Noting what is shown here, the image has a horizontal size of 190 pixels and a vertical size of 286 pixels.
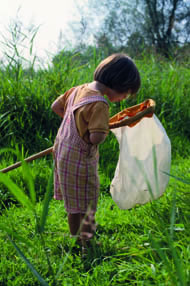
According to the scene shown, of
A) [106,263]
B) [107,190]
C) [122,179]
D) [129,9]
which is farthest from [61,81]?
[129,9]

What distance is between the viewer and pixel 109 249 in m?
1.83

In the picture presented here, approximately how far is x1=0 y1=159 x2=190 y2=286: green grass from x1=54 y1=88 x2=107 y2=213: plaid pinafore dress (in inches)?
9.4

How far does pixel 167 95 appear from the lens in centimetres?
462

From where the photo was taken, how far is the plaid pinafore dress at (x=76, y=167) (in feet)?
5.82

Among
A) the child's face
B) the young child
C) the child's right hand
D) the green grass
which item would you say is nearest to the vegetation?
the green grass

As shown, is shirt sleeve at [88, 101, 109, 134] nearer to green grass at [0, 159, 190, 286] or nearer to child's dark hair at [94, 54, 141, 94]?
child's dark hair at [94, 54, 141, 94]

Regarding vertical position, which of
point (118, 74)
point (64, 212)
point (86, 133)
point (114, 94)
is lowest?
point (64, 212)

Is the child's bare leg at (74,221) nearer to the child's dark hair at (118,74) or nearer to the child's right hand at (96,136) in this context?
the child's right hand at (96,136)

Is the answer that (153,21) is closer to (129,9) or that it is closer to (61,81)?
(129,9)

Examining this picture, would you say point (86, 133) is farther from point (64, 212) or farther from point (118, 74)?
point (64, 212)

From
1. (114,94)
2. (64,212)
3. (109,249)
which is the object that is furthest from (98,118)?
(64,212)

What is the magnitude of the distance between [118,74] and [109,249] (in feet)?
3.56

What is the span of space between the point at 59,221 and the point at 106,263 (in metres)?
0.69

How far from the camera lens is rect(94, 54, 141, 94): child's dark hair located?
176cm
